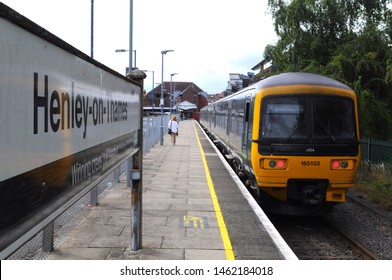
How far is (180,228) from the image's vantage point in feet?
21.5

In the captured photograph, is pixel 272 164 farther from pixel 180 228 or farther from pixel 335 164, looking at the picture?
pixel 180 228

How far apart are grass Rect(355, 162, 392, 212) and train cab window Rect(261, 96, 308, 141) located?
3.41 metres

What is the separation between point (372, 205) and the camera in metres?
10.5

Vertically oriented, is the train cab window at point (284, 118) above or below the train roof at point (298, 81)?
below

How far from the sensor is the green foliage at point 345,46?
18.9 m

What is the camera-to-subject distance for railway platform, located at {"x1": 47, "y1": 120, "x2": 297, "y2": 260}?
17.4ft

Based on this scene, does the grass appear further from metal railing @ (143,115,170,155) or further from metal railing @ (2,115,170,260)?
metal railing @ (143,115,170,155)

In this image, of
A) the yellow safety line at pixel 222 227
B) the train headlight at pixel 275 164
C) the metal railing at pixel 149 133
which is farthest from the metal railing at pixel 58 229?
the metal railing at pixel 149 133

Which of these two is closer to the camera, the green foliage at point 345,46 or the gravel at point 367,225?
the gravel at point 367,225

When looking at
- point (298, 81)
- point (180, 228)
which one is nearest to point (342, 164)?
point (298, 81)

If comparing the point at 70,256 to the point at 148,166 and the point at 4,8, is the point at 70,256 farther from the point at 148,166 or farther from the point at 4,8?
the point at 148,166

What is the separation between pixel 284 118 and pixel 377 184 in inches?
204

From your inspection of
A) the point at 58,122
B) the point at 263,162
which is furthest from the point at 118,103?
the point at 263,162

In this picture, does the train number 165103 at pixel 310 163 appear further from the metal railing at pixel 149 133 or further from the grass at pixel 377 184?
the metal railing at pixel 149 133
